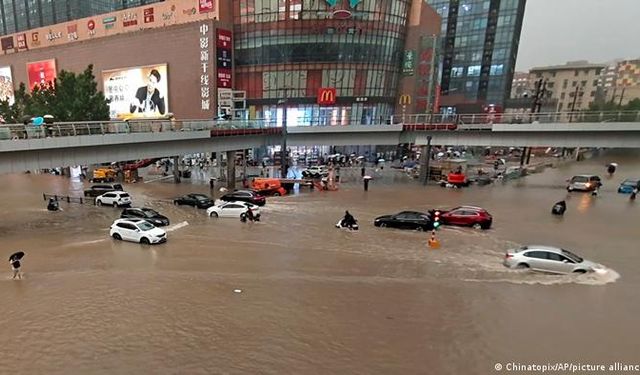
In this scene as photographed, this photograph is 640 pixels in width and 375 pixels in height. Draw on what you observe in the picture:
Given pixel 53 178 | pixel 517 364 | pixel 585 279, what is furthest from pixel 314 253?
pixel 53 178

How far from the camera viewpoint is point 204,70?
60469 mm

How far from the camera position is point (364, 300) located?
14.0 metres

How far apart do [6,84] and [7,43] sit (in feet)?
37.7

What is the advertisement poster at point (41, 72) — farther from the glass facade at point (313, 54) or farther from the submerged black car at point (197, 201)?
the submerged black car at point (197, 201)

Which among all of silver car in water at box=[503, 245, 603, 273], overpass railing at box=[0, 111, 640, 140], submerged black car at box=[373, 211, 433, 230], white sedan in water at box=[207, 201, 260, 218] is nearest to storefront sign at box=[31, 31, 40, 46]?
overpass railing at box=[0, 111, 640, 140]

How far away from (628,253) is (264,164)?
4564cm

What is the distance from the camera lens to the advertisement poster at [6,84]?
294 feet

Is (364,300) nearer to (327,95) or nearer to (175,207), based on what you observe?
(175,207)

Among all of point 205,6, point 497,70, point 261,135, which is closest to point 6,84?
point 205,6

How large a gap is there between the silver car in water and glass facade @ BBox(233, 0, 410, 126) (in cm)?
Result: 4659

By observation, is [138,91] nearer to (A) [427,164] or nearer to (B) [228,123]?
(B) [228,123]

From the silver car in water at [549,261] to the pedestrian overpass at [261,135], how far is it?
81.0 feet

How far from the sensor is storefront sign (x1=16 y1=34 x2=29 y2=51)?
8925 centimetres

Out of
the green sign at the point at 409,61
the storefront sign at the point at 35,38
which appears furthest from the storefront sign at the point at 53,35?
the green sign at the point at 409,61
